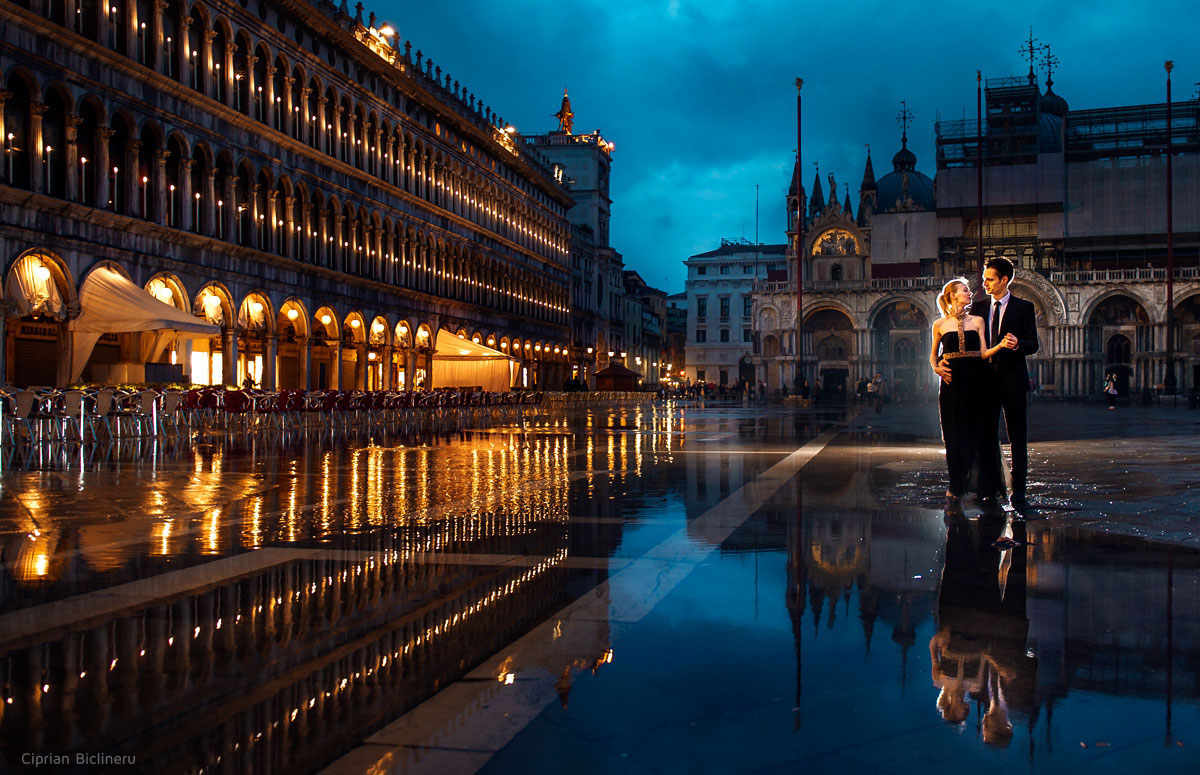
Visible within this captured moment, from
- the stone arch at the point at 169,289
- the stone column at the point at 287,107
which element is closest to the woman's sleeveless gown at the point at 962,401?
the stone arch at the point at 169,289

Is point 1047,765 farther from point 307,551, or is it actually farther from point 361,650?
point 307,551

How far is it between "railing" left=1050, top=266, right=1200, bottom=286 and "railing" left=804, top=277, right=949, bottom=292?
315 inches

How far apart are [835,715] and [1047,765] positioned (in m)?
0.65

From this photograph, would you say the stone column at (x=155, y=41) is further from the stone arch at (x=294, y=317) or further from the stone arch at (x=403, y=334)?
the stone arch at (x=403, y=334)

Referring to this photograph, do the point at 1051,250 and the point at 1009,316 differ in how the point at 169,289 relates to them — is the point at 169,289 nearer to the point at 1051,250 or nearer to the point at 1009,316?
the point at 1009,316

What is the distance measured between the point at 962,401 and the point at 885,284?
232 ft

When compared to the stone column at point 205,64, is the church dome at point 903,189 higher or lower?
higher

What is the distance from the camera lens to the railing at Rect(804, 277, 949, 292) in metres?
75.0

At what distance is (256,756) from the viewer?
2.92 m

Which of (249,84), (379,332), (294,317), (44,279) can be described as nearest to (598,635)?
(44,279)

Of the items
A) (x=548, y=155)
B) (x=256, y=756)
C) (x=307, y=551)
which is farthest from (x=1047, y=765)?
(x=548, y=155)

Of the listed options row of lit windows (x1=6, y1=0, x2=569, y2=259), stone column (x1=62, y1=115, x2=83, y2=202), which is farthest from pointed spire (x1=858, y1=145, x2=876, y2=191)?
stone column (x1=62, y1=115, x2=83, y2=202)

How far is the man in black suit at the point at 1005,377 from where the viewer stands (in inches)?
318

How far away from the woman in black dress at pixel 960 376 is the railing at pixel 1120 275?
6887 centimetres
